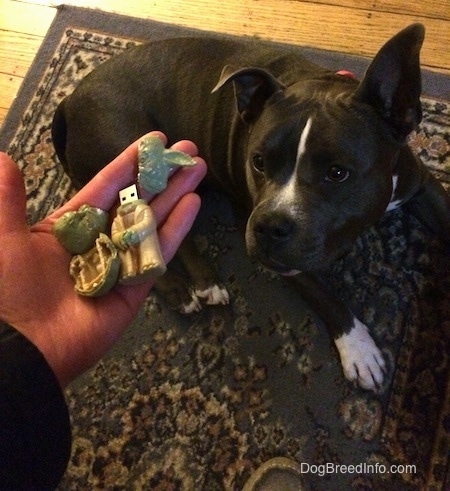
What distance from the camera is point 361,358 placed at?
1.76 meters

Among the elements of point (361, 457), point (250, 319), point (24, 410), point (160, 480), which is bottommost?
point (160, 480)

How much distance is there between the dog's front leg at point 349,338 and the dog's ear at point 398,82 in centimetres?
51

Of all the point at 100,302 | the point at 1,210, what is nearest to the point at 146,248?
the point at 100,302

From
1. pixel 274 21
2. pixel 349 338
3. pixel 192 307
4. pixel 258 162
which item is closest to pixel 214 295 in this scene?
pixel 192 307

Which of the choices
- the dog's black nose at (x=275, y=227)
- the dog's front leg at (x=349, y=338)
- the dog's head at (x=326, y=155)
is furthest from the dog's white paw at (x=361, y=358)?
the dog's black nose at (x=275, y=227)

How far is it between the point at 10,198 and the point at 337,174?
0.73 m

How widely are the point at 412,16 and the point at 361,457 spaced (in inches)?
60.8

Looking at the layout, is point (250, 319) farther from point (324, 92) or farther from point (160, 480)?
point (324, 92)

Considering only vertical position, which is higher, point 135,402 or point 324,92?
point 324,92

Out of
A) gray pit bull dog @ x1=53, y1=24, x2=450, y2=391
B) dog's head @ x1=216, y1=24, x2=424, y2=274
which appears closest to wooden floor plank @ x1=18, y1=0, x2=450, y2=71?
gray pit bull dog @ x1=53, y1=24, x2=450, y2=391

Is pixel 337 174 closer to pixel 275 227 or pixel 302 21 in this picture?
pixel 275 227

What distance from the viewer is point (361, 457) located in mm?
1714

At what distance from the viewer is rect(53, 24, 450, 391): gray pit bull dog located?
143 cm

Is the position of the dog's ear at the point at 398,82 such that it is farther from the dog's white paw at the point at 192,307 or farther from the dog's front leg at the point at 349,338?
the dog's white paw at the point at 192,307
